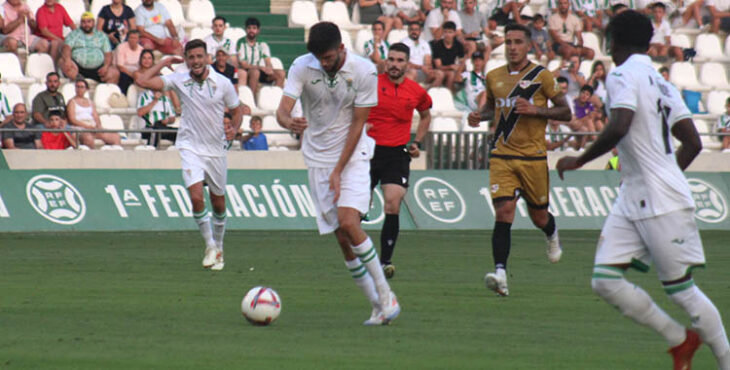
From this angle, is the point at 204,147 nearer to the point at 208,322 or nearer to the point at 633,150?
the point at 208,322

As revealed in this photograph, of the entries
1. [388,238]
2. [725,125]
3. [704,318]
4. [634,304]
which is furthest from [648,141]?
[725,125]

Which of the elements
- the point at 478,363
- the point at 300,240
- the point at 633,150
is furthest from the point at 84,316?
the point at 300,240

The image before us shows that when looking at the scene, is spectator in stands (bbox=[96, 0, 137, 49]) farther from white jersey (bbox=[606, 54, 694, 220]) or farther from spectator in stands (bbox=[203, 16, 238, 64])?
white jersey (bbox=[606, 54, 694, 220])

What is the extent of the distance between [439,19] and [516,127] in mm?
16194

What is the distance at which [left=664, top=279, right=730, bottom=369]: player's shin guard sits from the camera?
7246mm

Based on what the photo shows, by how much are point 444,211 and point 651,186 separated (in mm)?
15157

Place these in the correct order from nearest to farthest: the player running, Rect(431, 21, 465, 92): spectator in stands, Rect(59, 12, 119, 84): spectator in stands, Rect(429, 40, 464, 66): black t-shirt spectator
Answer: the player running → Rect(59, 12, 119, 84): spectator in stands → Rect(431, 21, 465, 92): spectator in stands → Rect(429, 40, 464, 66): black t-shirt spectator

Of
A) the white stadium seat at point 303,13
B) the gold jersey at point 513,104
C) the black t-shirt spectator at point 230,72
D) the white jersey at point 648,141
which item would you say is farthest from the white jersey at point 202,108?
the white stadium seat at point 303,13

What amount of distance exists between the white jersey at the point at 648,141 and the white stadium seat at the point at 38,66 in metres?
18.7

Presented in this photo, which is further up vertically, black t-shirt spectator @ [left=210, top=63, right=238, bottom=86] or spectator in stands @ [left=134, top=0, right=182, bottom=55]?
spectator in stands @ [left=134, top=0, right=182, bottom=55]

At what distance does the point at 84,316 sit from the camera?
10078 mm

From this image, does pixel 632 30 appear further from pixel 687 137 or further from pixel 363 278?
pixel 363 278

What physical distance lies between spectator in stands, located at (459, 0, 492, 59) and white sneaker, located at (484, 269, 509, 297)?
1690cm

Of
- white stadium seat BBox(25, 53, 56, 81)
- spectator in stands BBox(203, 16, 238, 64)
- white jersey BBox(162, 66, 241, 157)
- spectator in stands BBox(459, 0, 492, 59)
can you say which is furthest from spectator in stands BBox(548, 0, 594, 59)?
white jersey BBox(162, 66, 241, 157)
